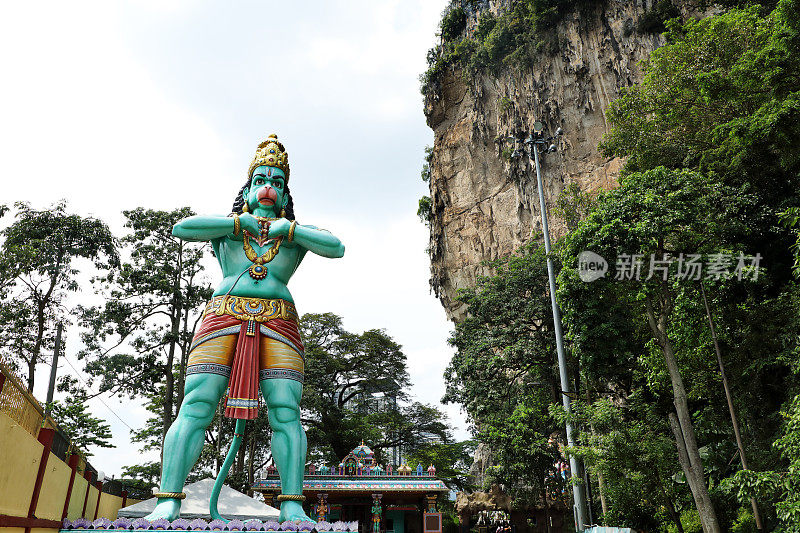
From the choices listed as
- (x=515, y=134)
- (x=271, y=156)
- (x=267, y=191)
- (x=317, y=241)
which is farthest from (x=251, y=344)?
(x=515, y=134)

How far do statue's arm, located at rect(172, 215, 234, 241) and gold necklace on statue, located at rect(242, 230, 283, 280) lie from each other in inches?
8.8

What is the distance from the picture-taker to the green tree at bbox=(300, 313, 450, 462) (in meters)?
23.1

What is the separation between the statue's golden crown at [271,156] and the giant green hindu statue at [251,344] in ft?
0.37

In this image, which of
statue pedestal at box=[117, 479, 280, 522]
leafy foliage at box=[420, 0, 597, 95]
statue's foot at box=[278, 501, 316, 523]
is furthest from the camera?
leafy foliage at box=[420, 0, 597, 95]

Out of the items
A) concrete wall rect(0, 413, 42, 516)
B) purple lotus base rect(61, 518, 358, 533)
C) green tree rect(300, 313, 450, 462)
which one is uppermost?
green tree rect(300, 313, 450, 462)

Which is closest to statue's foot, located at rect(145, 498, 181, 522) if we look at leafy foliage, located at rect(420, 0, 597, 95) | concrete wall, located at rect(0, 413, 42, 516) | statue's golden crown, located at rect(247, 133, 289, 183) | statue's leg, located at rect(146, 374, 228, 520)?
statue's leg, located at rect(146, 374, 228, 520)

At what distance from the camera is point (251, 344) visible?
4738 millimetres

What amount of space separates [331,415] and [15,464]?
1954cm

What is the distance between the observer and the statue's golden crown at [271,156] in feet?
18.2

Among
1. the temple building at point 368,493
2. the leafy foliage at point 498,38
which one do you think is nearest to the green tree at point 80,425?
the temple building at point 368,493

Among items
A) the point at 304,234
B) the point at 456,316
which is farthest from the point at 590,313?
the point at 456,316

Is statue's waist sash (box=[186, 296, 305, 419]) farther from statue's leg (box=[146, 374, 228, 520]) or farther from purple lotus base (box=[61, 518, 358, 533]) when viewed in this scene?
purple lotus base (box=[61, 518, 358, 533])

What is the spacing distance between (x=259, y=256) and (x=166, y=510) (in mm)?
2125

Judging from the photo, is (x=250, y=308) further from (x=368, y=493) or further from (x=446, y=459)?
(x=446, y=459)
